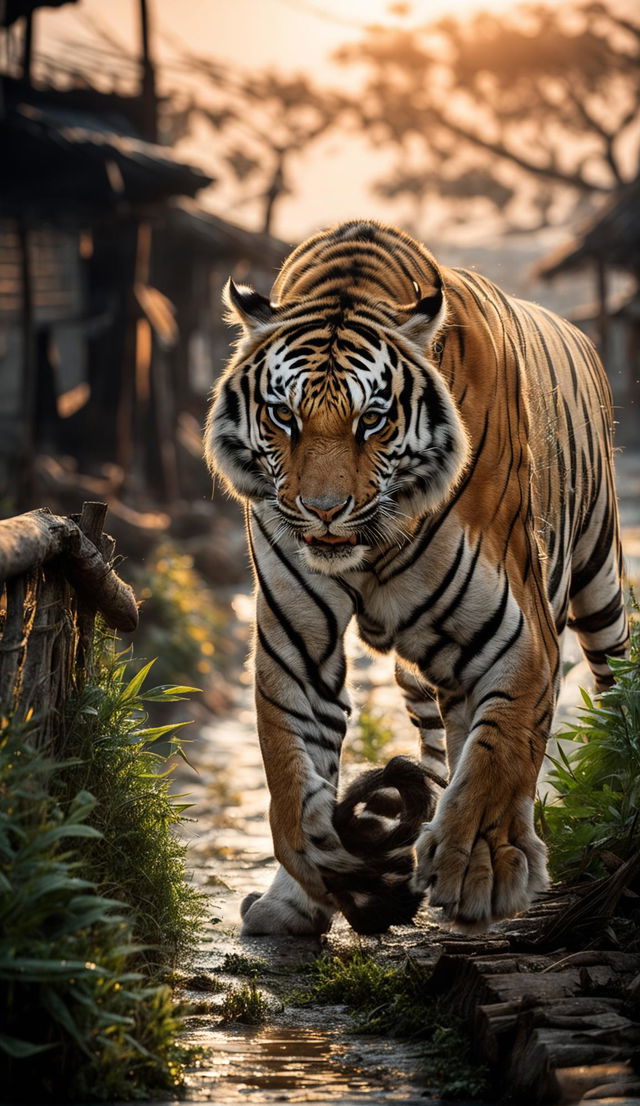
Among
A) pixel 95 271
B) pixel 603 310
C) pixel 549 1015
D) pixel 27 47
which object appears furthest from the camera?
pixel 603 310

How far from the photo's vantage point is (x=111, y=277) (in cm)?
1536

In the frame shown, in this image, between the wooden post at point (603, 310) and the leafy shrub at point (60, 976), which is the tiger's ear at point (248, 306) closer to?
the leafy shrub at point (60, 976)

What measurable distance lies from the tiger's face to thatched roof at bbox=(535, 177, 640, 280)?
16380 mm

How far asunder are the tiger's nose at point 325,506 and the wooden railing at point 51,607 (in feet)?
1.64

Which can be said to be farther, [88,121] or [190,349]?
[190,349]

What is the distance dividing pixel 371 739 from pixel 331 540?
376 cm

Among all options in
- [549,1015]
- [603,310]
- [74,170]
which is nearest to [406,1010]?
[549,1015]

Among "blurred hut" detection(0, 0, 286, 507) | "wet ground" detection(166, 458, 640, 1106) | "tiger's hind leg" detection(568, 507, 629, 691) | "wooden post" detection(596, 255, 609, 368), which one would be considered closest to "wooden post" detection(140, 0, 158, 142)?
"blurred hut" detection(0, 0, 286, 507)

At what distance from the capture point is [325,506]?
360 centimetres

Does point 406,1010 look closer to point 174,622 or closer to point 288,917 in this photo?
point 288,917

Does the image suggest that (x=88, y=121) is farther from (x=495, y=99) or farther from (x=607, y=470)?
(x=495, y=99)

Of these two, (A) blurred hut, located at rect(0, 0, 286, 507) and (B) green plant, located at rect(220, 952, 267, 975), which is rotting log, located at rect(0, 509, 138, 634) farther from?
(A) blurred hut, located at rect(0, 0, 286, 507)

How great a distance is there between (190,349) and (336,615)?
15.9m

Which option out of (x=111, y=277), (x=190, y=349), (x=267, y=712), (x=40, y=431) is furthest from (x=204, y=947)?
(x=190, y=349)
